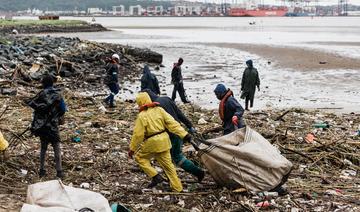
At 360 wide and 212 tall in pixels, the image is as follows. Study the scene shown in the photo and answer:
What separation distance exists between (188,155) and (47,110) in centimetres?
255

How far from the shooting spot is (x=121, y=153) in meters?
10.0

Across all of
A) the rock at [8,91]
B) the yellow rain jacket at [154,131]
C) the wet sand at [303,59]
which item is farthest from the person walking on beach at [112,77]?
the wet sand at [303,59]

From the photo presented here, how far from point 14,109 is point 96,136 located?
350 centimetres

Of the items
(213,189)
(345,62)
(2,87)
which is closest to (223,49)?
(345,62)

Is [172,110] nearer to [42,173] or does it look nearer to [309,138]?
[42,173]

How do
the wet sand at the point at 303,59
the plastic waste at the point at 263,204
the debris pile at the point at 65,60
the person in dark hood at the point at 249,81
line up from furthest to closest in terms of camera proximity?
the wet sand at the point at 303,59
the debris pile at the point at 65,60
the person in dark hood at the point at 249,81
the plastic waste at the point at 263,204

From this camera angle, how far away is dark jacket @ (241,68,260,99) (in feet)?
50.3

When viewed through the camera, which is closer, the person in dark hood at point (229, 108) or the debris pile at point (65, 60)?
the person in dark hood at point (229, 108)

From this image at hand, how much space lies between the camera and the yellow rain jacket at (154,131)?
7.59 meters

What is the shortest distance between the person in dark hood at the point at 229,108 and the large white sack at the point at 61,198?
3.19 metres

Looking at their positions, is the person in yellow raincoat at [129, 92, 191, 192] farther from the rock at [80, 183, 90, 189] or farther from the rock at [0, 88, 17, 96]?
the rock at [0, 88, 17, 96]

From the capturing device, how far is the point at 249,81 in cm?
1545

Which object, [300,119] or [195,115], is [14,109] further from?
[300,119]

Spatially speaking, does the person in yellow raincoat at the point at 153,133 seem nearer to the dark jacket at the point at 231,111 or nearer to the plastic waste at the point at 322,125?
the dark jacket at the point at 231,111
